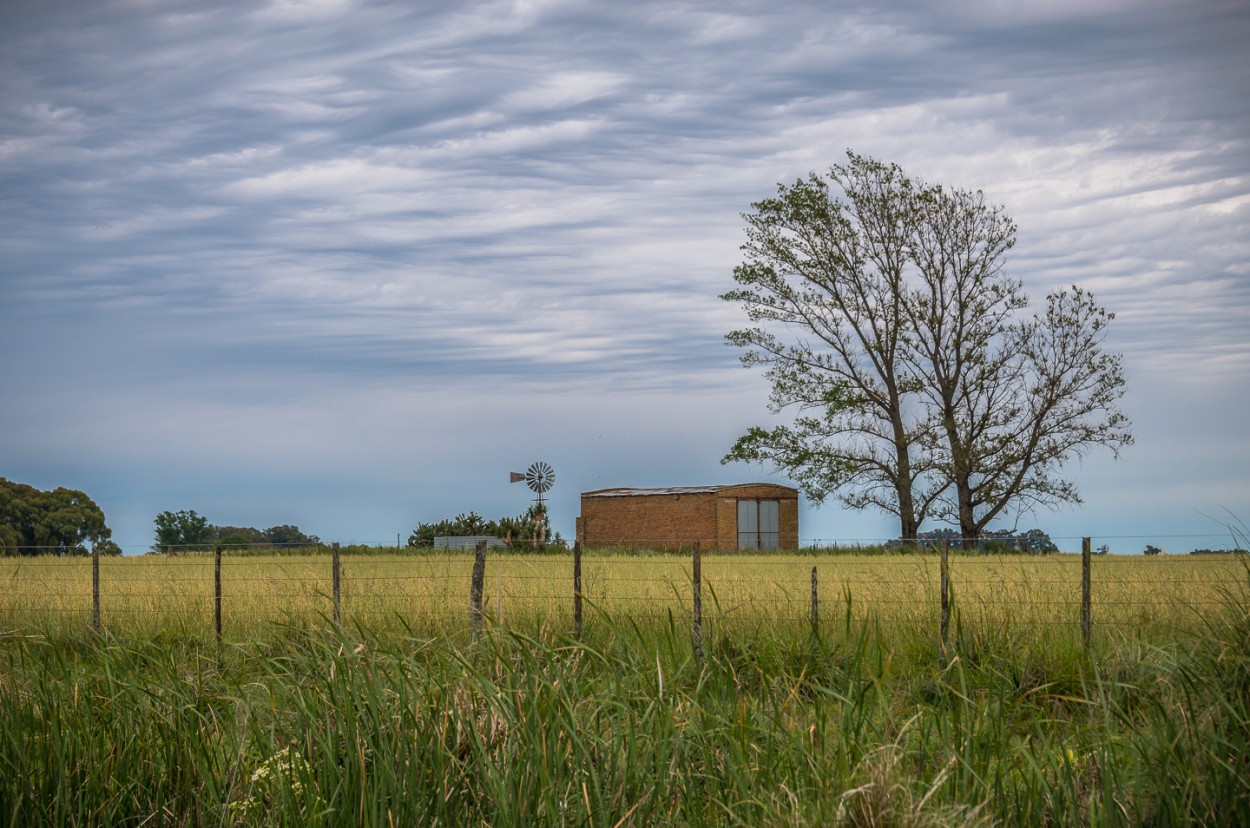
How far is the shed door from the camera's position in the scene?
4241 centimetres

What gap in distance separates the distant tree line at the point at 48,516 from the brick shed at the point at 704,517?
27.4m

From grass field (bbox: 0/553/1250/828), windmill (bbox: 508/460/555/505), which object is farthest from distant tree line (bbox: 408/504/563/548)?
grass field (bbox: 0/553/1250/828)

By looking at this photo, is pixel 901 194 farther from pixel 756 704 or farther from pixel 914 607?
pixel 756 704

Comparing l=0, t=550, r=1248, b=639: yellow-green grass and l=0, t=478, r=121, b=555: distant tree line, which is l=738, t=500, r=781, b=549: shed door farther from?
l=0, t=478, r=121, b=555: distant tree line

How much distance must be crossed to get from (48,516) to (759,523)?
36.6 metres

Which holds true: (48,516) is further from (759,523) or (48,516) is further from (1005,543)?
(1005,543)

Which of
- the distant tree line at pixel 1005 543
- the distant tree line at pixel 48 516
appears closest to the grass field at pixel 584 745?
the distant tree line at pixel 1005 543

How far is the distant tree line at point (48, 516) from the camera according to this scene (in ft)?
182

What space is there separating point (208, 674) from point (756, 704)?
8.87ft

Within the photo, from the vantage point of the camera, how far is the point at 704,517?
4216 cm

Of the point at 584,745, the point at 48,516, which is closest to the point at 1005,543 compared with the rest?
the point at 584,745

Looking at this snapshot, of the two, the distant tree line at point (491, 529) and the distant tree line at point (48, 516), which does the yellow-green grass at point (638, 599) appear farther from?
the distant tree line at point (48, 516)

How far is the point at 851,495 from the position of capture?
3381 cm

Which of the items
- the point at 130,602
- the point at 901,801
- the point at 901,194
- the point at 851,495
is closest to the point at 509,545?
the point at 851,495
